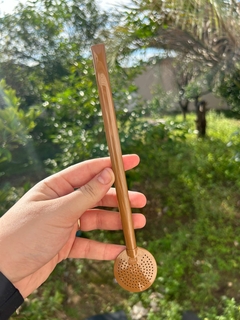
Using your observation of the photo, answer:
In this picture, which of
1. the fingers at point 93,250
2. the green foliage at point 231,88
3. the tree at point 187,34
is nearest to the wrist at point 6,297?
the fingers at point 93,250

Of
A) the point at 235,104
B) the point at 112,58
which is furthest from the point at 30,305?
the point at 235,104

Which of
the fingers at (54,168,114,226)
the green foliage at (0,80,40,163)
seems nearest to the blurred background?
the green foliage at (0,80,40,163)

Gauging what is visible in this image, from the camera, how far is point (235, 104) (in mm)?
4168

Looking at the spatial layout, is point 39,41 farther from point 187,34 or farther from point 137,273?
point 137,273

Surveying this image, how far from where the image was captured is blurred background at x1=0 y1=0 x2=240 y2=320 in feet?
6.31

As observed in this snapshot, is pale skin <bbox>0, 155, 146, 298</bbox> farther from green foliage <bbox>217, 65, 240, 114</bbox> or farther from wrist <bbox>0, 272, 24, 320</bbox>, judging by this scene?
green foliage <bbox>217, 65, 240, 114</bbox>

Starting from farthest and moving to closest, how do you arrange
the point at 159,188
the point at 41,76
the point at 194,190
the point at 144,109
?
the point at 41,76, the point at 159,188, the point at 194,190, the point at 144,109

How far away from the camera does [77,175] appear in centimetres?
115

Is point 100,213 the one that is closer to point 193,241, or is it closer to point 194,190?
point 193,241

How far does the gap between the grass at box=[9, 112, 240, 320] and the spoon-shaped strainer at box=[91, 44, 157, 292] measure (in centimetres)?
70

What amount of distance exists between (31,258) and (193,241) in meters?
1.58

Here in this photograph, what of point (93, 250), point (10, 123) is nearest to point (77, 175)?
point (93, 250)

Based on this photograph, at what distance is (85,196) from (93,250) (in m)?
0.45

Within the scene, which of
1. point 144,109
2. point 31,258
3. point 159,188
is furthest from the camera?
point 159,188
